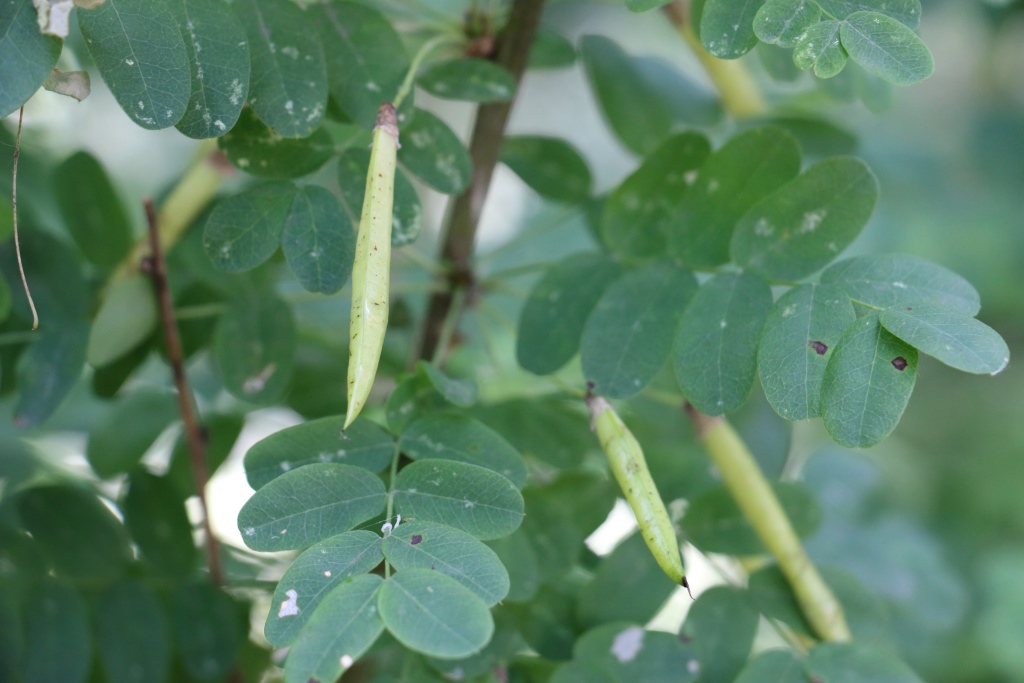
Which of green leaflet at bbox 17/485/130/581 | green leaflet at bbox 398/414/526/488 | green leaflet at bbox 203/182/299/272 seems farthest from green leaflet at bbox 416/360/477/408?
green leaflet at bbox 17/485/130/581

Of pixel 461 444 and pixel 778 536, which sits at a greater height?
pixel 461 444

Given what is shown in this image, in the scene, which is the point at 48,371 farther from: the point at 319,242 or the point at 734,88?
the point at 734,88

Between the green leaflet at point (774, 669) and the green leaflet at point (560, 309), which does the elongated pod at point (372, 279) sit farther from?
the green leaflet at point (774, 669)

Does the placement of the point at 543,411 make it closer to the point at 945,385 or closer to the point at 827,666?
the point at 827,666

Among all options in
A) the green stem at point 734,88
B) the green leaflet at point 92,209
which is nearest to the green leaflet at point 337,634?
the green leaflet at point 92,209

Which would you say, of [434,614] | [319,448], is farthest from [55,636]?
[434,614]

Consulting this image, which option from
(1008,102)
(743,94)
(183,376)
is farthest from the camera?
(1008,102)

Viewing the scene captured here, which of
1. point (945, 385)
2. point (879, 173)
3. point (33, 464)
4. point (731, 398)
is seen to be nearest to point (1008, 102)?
point (945, 385)

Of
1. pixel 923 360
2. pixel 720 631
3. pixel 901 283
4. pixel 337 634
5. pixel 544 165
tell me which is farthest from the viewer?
pixel 923 360

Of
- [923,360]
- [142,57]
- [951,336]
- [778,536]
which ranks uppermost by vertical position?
[142,57]
